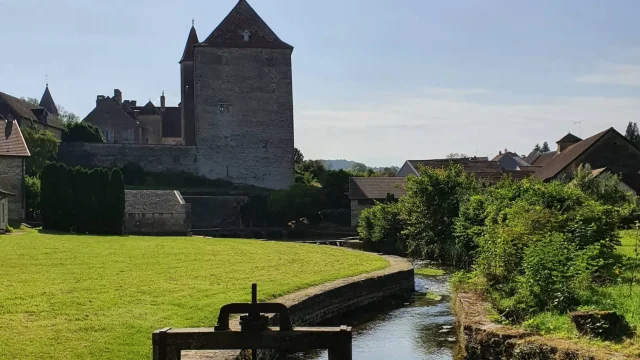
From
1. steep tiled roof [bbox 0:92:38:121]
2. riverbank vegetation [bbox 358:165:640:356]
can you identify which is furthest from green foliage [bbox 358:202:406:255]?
steep tiled roof [bbox 0:92:38:121]

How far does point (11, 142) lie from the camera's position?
38.1 meters

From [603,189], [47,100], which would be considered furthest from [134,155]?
[603,189]

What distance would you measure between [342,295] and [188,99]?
164 ft

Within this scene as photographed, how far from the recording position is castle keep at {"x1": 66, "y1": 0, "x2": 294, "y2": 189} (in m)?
56.6

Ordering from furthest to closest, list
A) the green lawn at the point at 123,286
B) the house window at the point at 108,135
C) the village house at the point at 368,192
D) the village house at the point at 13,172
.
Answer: the house window at the point at 108,135 < the village house at the point at 368,192 < the village house at the point at 13,172 < the green lawn at the point at 123,286

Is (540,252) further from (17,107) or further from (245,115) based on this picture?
(17,107)

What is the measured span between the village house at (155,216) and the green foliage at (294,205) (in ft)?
37.4

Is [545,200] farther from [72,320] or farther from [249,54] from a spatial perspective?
[249,54]

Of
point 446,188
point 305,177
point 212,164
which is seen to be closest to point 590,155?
point 446,188

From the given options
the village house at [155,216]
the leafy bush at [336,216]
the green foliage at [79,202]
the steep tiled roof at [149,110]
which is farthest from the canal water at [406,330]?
the steep tiled roof at [149,110]

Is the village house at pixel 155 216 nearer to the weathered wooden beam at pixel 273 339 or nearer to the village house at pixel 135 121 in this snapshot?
the village house at pixel 135 121

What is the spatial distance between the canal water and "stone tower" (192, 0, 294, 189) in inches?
1588

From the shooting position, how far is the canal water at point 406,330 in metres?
11.6

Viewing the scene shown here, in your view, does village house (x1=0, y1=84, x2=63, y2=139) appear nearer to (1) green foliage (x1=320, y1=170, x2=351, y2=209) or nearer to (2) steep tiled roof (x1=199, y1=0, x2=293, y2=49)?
(2) steep tiled roof (x1=199, y1=0, x2=293, y2=49)
